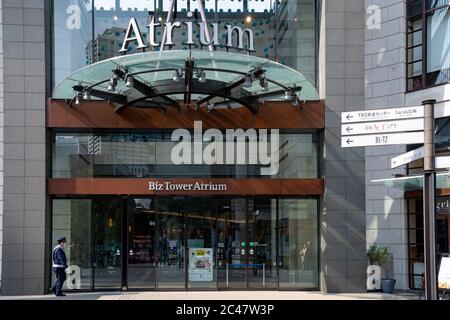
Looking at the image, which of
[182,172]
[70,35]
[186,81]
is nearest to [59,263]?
[182,172]

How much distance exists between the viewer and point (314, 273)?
15680mm

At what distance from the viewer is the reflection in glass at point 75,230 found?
15.5 meters

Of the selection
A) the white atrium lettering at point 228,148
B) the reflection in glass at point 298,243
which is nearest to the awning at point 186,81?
the white atrium lettering at point 228,148

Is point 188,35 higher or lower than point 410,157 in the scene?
higher

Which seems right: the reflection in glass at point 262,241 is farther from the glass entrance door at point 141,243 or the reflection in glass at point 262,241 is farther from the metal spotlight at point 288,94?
the metal spotlight at point 288,94

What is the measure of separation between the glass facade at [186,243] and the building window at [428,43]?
541 cm

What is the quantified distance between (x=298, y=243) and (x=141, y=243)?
14.3ft

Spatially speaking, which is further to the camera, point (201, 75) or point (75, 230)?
point (75, 230)

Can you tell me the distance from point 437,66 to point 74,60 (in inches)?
407

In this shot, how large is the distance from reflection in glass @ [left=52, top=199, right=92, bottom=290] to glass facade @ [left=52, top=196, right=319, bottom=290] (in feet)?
0.09

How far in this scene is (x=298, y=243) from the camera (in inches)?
622

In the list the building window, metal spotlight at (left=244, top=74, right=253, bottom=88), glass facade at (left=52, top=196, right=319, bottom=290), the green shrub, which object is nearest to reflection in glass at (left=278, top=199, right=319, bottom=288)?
glass facade at (left=52, top=196, right=319, bottom=290)

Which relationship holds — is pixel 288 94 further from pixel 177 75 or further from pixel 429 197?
pixel 429 197
